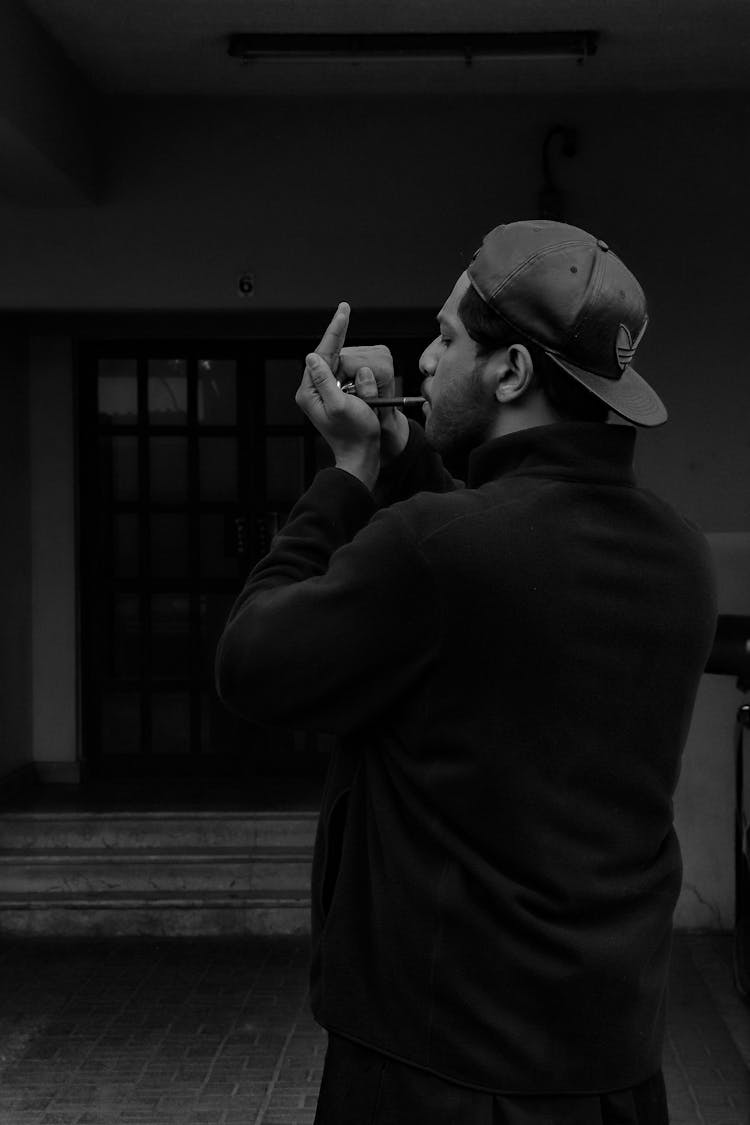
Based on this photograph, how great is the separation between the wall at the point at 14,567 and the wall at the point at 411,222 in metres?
1.33

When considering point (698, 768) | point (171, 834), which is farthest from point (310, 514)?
point (171, 834)

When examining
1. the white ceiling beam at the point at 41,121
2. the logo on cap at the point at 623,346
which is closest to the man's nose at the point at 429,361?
the logo on cap at the point at 623,346

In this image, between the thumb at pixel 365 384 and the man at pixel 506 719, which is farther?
the thumb at pixel 365 384

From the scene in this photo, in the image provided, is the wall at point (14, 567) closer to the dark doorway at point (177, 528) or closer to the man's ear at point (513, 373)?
the dark doorway at point (177, 528)

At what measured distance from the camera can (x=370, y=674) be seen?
153 centimetres

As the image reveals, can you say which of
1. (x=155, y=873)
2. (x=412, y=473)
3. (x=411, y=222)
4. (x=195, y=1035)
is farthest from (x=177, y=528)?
(x=412, y=473)

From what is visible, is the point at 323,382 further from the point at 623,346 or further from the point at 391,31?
the point at 391,31

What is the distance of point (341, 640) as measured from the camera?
152 cm

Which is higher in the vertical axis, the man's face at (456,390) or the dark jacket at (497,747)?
the man's face at (456,390)

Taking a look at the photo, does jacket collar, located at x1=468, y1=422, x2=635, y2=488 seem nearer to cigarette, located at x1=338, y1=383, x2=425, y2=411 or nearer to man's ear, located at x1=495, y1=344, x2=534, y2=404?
man's ear, located at x1=495, y1=344, x2=534, y2=404

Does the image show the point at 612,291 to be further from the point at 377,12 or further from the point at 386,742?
the point at 377,12

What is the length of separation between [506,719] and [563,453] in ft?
1.03

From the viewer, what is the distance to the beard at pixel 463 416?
5.49 ft

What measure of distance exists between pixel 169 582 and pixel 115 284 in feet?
6.74
